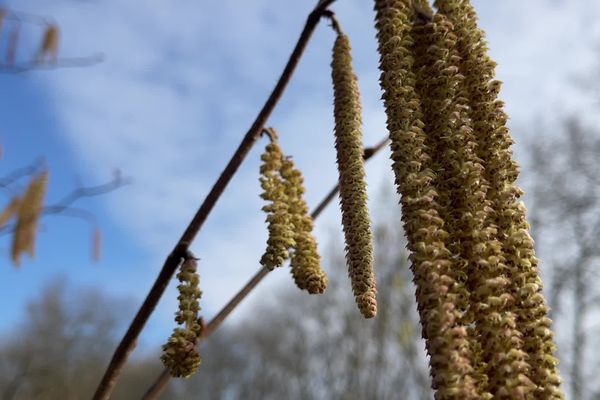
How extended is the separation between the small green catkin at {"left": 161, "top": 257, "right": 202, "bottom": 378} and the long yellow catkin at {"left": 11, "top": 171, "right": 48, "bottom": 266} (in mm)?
606

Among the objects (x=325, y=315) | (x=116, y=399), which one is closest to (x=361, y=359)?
Answer: (x=325, y=315)

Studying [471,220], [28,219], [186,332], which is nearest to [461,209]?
[471,220]

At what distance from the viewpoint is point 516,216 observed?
467 millimetres

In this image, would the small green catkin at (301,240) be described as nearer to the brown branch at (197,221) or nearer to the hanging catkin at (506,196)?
the brown branch at (197,221)

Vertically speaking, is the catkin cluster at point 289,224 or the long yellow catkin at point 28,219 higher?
the long yellow catkin at point 28,219

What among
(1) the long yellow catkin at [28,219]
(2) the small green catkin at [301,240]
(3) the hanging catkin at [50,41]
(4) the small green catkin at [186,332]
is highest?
(3) the hanging catkin at [50,41]

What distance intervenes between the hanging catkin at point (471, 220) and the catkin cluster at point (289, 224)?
0.73ft

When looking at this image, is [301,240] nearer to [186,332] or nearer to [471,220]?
[186,332]

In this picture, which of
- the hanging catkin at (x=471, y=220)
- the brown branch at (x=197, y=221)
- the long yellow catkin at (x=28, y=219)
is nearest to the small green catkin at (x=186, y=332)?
the brown branch at (x=197, y=221)

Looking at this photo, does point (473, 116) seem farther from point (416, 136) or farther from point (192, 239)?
point (192, 239)

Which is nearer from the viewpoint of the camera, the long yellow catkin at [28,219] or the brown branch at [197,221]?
the brown branch at [197,221]

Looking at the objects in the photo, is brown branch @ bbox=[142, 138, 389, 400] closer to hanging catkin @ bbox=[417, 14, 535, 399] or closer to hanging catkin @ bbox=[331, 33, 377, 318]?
hanging catkin @ bbox=[331, 33, 377, 318]

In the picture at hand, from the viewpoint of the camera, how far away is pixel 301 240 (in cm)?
71

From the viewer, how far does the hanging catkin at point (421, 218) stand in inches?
15.6
